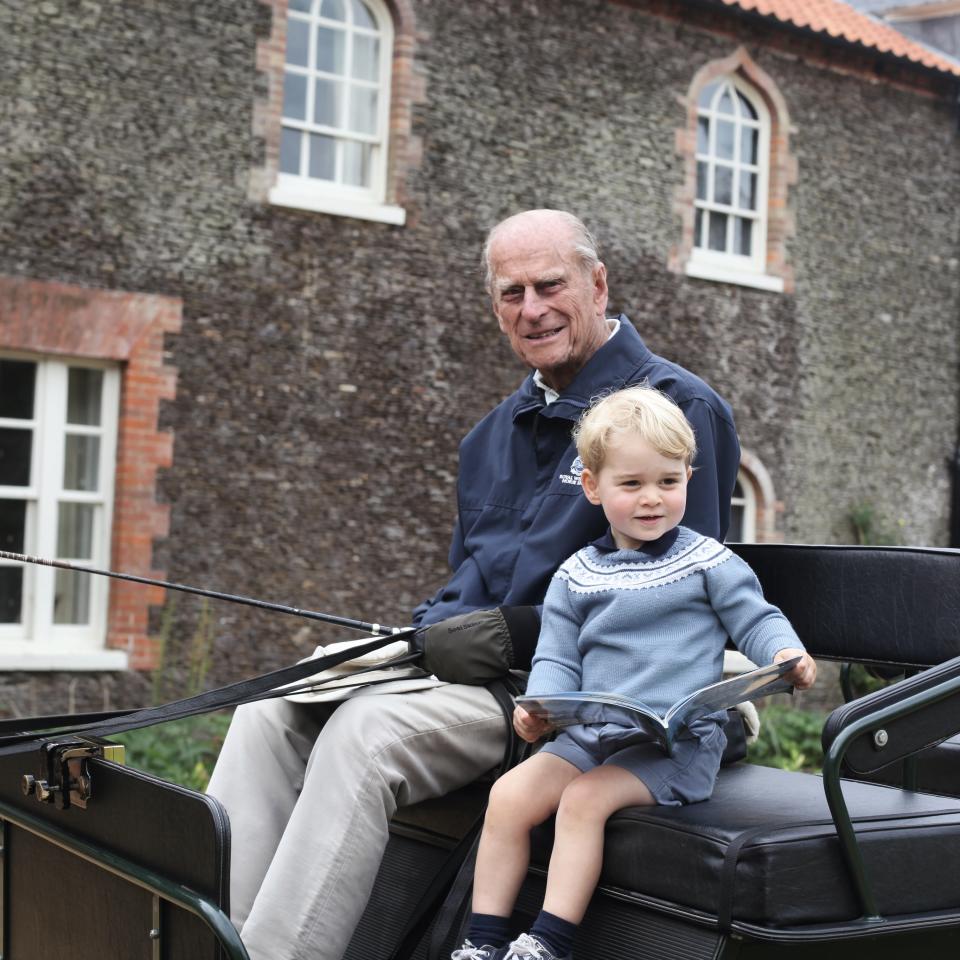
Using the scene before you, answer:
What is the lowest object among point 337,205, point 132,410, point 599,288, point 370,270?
point 599,288

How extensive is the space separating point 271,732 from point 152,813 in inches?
22.0

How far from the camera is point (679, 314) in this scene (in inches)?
516

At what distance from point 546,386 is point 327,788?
1177 mm

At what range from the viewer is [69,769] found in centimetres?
304

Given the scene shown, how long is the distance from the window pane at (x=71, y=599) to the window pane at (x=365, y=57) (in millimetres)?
4331

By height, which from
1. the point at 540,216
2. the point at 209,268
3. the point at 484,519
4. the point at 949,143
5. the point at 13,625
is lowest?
the point at 13,625

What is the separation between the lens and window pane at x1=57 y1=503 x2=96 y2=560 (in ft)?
33.9

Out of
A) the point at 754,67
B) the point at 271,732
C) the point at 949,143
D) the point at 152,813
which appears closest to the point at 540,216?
the point at 271,732

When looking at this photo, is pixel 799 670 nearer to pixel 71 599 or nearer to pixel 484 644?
pixel 484 644

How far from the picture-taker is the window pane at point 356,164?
11.7 metres

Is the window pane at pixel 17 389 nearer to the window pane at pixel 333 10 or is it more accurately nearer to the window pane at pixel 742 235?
the window pane at pixel 333 10

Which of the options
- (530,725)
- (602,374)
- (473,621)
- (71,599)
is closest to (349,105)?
(71,599)

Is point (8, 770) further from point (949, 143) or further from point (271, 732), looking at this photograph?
point (949, 143)

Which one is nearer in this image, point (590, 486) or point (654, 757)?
point (654, 757)
